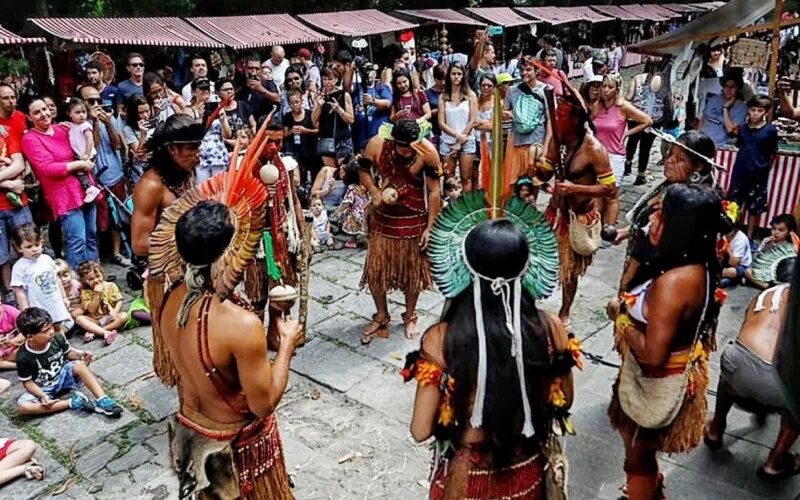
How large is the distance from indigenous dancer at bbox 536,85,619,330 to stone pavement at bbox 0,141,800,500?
83cm

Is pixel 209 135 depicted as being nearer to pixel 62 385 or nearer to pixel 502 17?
pixel 62 385

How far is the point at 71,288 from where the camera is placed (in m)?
5.75

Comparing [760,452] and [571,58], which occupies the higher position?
[571,58]

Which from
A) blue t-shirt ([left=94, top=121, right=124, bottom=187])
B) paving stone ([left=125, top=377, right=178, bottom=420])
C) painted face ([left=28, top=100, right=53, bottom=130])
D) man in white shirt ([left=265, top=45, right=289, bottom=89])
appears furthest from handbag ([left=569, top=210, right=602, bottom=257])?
man in white shirt ([left=265, top=45, right=289, bottom=89])

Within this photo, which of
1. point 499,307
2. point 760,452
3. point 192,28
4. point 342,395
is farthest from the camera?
point 192,28

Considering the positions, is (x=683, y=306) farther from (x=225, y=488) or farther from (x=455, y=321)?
(x=225, y=488)

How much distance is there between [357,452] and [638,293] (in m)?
1.93

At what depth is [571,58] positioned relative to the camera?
2120 centimetres

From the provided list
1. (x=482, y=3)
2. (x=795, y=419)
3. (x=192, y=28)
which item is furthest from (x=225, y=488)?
(x=482, y=3)

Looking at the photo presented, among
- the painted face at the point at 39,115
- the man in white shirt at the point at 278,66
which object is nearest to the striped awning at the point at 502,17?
the man in white shirt at the point at 278,66

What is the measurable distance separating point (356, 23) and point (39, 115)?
329 inches

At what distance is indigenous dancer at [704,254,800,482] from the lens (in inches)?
132

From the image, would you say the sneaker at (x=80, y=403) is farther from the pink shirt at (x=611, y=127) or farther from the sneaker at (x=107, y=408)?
A: the pink shirt at (x=611, y=127)

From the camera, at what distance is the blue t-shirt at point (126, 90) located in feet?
23.9
